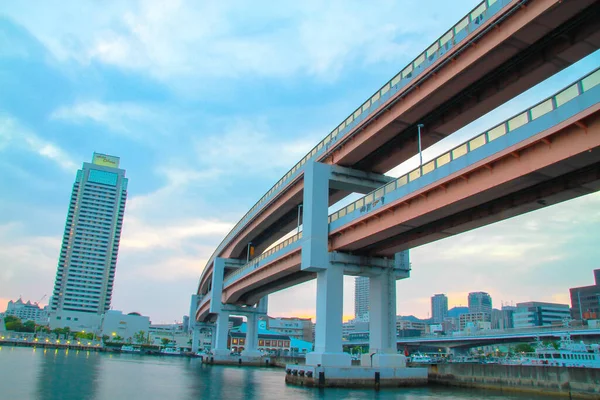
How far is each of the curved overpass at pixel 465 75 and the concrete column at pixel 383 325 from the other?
9209 millimetres

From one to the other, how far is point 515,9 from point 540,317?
7904 inches

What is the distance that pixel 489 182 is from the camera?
25953 mm

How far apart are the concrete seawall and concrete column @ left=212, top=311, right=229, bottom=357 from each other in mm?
46589

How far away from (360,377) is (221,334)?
5208cm

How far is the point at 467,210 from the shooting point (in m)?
32.0

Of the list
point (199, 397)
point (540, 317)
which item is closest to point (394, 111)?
point (199, 397)

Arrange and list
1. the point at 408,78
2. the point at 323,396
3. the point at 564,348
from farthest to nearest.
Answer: the point at 564,348
the point at 408,78
the point at 323,396

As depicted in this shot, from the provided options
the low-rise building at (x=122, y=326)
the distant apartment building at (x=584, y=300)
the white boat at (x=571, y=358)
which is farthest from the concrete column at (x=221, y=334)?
the distant apartment building at (x=584, y=300)

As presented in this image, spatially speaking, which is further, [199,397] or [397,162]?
[397,162]

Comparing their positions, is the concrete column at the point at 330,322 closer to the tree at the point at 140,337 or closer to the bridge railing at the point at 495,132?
the bridge railing at the point at 495,132

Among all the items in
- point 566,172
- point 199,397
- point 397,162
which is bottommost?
point 199,397

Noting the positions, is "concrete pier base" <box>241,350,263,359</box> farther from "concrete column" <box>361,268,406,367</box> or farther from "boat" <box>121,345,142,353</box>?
"boat" <box>121,345,142,353</box>

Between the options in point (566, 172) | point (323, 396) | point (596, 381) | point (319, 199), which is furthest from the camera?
point (319, 199)

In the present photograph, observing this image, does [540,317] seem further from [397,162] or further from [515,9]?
[515,9]
